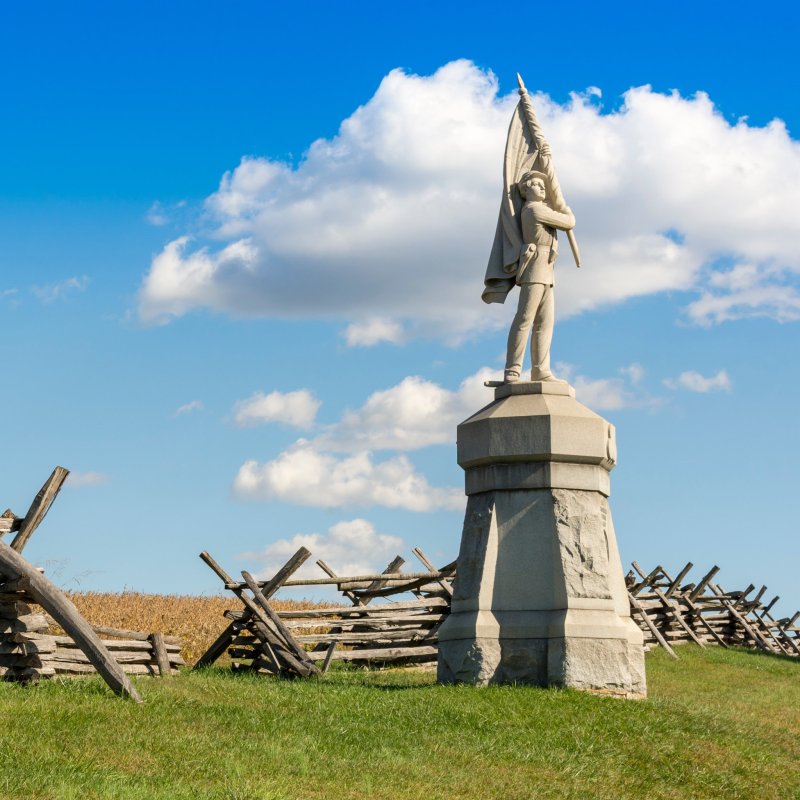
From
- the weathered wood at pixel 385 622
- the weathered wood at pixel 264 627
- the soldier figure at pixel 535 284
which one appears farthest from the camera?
the weathered wood at pixel 385 622

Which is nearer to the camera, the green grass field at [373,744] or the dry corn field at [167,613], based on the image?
the green grass field at [373,744]

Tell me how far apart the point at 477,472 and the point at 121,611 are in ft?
29.5

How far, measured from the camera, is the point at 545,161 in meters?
13.6

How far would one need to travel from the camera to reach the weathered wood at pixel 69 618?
10.3m

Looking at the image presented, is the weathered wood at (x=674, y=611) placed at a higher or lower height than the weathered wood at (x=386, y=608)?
higher

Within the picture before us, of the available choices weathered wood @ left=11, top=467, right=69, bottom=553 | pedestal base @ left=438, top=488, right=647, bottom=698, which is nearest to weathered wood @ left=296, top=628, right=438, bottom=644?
pedestal base @ left=438, top=488, right=647, bottom=698

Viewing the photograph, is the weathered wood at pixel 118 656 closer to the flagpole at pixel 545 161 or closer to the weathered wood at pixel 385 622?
the weathered wood at pixel 385 622

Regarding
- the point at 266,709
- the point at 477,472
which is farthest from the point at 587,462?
the point at 266,709

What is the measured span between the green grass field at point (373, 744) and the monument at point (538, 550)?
0.49 metres

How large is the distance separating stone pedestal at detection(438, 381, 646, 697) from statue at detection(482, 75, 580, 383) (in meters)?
0.77

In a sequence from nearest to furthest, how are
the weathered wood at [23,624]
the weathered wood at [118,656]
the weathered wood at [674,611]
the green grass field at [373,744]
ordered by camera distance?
1. the green grass field at [373,744]
2. the weathered wood at [23,624]
3. the weathered wood at [118,656]
4. the weathered wood at [674,611]

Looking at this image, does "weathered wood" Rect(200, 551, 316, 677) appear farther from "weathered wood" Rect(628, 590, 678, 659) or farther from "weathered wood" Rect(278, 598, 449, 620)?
"weathered wood" Rect(628, 590, 678, 659)

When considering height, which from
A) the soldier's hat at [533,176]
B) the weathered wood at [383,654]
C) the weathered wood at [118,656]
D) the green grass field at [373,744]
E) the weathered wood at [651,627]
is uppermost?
the soldier's hat at [533,176]

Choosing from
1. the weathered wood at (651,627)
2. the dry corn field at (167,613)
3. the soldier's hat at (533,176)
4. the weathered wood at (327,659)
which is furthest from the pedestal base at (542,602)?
the weathered wood at (651,627)
